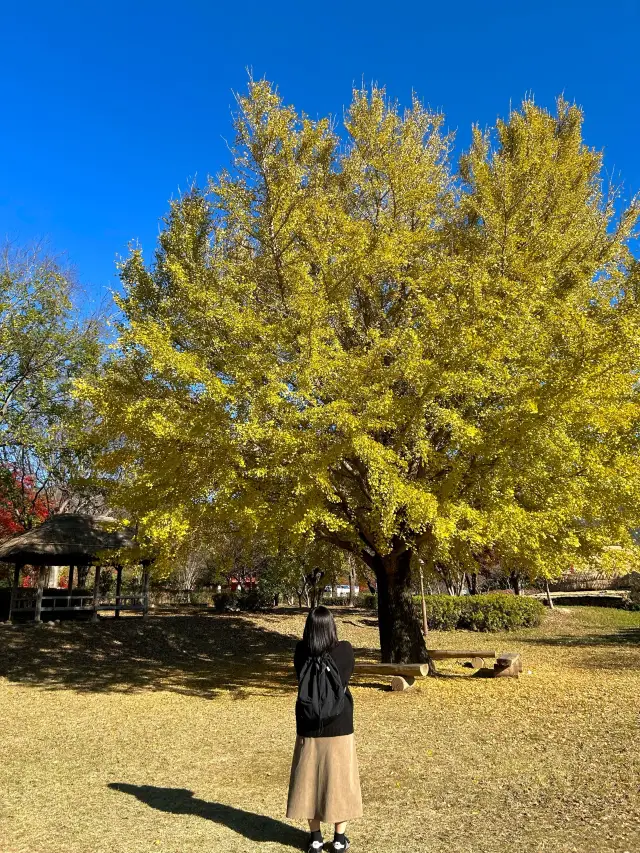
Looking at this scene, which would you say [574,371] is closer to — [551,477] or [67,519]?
[551,477]

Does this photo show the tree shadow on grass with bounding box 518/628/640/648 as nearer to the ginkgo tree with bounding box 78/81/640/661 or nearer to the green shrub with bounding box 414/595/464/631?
the green shrub with bounding box 414/595/464/631

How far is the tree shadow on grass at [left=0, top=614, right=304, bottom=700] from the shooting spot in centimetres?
1242

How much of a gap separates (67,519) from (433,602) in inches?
535

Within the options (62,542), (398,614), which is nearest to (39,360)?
(62,542)

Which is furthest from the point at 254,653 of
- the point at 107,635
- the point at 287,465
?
the point at 287,465

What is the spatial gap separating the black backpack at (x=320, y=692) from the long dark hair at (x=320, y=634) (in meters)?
0.06

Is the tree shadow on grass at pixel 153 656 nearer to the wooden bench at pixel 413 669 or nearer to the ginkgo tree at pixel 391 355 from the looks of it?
the wooden bench at pixel 413 669

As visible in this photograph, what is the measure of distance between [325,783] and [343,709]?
1.58ft

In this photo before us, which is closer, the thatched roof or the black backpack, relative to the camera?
the black backpack

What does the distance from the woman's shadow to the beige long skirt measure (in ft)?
1.59

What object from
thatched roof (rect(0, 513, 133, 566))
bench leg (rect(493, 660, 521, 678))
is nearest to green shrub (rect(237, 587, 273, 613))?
thatched roof (rect(0, 513, 133, 566))

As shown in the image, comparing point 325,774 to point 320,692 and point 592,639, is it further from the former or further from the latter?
point 592,639

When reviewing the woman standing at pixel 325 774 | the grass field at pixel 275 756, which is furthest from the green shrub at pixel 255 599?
the woman standing at pixel 325 774

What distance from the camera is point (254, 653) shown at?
57.1 feet
